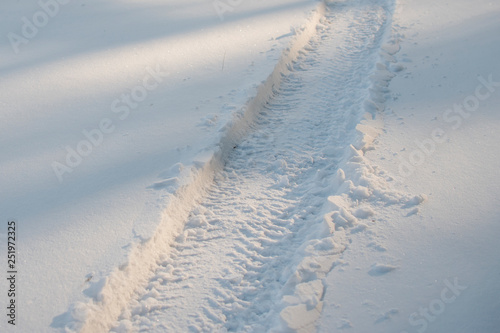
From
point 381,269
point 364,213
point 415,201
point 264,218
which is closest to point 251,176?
point 264,218

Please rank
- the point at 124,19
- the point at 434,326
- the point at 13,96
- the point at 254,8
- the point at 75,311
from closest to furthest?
1. the point at 434,326
2. the point at 75,311
3. the point at 13,96
4. the point at 124,19
5. the point at 254,8

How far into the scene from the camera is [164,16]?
6477 mm

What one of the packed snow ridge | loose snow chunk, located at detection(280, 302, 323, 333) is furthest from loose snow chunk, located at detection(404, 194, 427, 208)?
loose snow chunk, located at detection(280, 302, 323, 333)

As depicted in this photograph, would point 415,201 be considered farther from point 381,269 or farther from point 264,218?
point 264,218

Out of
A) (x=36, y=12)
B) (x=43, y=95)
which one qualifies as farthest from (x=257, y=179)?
(x=36, y=12)

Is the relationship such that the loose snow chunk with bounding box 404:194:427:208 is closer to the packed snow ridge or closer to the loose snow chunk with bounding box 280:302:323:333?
the packed snow ridge

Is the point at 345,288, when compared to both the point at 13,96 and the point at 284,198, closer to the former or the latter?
the point at 284,198

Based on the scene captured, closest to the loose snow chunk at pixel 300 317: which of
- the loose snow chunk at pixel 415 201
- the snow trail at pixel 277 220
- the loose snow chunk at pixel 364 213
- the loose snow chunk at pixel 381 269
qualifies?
the snow trail at pixel 277 220

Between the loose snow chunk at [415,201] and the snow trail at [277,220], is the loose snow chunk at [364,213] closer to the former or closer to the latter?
the snow trail at [277,220]

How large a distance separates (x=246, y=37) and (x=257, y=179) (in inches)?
115

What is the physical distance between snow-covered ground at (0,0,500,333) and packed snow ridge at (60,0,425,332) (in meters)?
0.01

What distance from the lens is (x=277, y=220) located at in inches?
126

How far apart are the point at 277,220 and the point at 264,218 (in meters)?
0.10

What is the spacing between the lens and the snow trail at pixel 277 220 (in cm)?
253
